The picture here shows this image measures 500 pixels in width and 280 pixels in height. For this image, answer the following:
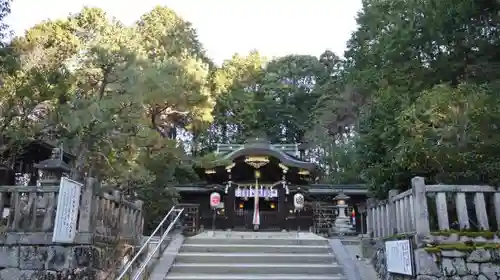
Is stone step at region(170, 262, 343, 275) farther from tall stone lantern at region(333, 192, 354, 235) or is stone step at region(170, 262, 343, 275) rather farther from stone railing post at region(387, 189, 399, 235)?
tall stone lantern at region(333, 192, 354, 235)

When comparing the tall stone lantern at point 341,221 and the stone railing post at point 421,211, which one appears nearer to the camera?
the stone railing post at point 421,211

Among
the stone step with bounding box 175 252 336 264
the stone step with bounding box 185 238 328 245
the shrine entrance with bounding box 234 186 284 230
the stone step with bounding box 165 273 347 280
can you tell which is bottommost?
the stone step with bounding box 165 273 347 280

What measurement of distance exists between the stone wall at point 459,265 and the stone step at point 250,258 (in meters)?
3.01

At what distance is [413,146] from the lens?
6.71 m

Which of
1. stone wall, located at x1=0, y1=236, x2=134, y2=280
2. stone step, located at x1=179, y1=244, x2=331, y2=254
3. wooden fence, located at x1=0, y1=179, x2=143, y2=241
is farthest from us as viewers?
stone step, located at x1=179, y1=244, x2=331, y2=254

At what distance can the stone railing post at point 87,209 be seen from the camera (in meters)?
5.87

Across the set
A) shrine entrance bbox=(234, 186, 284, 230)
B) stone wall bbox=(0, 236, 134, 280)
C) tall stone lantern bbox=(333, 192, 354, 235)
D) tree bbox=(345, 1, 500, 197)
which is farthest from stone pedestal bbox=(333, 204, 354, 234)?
stone wall bbox=(0, 236, 134, 280)

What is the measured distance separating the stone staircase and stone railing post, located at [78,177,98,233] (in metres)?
1.88

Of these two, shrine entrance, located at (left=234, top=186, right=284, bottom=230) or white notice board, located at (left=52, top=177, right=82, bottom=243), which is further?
shrine entrance, located at (left=234, top=186, right=284, bottom=230)

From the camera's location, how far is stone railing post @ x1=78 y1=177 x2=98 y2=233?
5871 millimetres

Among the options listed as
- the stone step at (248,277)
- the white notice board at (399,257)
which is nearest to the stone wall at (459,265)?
the white notice board at (399,257)

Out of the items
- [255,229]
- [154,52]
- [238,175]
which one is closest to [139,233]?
[255,229]

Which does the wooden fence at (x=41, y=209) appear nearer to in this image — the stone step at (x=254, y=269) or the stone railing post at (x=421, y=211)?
the stone step at (x=254, y=269)

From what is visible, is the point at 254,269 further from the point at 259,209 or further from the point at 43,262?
the point at 259,209
